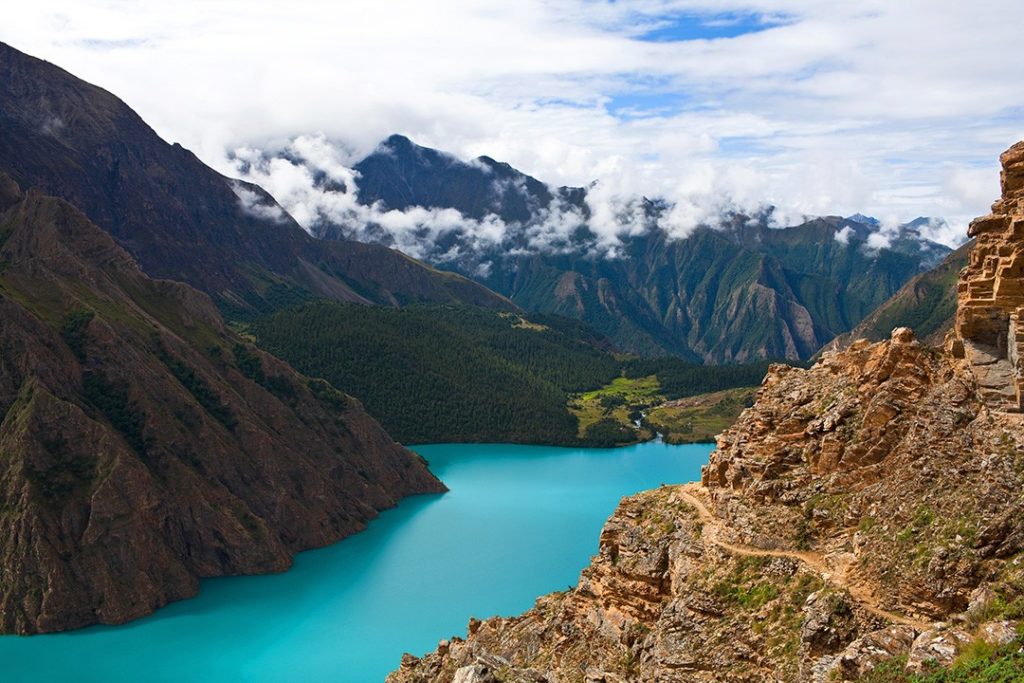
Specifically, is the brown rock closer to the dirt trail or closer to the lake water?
the dirt trail

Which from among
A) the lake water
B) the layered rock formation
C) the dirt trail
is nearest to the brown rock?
the dirt trail

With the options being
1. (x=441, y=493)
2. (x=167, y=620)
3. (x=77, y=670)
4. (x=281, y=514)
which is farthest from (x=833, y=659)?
(x=441, y=493)

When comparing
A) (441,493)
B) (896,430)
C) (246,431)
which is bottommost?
(441,493)

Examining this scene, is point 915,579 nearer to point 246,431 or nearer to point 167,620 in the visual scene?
point 167,620

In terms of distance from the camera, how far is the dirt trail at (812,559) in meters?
30.1

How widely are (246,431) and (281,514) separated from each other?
1364 centimetres

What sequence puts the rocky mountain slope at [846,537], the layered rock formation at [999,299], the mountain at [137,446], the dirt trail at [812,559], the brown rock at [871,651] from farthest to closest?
the mountain at [137,446] < the layered rock formation at [999,299] < the dirt trail at [812,559] < the rocky mountain slope at [846,537] < the brown rock at [871,651]

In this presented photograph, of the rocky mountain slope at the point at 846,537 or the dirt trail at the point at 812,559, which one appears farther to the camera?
the dirt trail at the point at 812,559

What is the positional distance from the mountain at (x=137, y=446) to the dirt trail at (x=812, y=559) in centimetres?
7740

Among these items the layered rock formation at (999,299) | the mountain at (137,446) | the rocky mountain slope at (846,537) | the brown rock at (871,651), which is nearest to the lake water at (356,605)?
the mountain at (137,446)

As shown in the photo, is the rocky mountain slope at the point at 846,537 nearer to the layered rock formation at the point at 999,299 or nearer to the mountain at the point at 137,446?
the layered rock formation at the point at 999,299

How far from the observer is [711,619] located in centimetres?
3416

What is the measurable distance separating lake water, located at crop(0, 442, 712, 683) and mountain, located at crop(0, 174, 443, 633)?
4.31 meters

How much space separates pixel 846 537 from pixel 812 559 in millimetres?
1407
